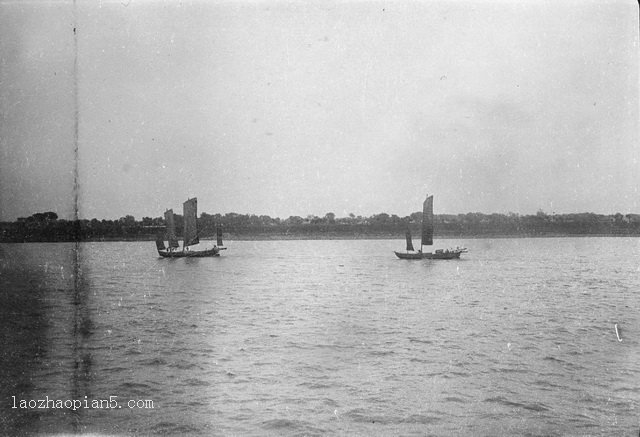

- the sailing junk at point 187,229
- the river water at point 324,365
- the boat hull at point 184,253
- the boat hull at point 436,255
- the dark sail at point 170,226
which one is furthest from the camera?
the boat hull at point 184,253

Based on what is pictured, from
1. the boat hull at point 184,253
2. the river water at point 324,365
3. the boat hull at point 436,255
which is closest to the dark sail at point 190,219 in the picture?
the boat hull at point 184,253

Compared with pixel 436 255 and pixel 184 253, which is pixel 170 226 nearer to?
pixel 184 253

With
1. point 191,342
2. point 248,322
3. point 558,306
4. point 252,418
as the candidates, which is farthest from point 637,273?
point 252,418

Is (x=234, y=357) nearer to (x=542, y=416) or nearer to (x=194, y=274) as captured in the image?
(x=542, y=416)

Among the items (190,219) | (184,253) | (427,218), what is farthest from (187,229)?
(427,218)

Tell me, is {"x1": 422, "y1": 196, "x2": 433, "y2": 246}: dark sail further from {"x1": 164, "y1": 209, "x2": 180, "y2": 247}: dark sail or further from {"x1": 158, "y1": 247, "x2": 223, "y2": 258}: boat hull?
{"x1": 158, "y1": 247, "x2": 223, "y2": 258}: boat hull

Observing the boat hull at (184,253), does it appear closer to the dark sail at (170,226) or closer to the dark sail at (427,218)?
the dark sail at (170,226)
